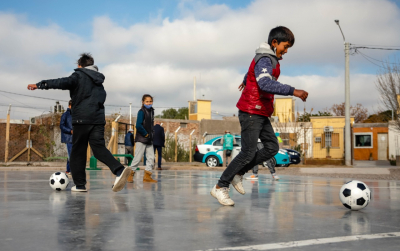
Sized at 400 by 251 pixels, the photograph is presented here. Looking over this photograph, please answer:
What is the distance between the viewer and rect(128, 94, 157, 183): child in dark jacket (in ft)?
30.3

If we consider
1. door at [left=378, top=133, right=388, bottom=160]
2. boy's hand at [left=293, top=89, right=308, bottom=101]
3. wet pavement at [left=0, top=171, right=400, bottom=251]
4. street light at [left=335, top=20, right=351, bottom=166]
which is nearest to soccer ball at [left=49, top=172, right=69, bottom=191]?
wet pavement at [left=0, top=171, right=400, bottom=251]

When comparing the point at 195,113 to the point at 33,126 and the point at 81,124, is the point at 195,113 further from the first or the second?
the point at 81,124

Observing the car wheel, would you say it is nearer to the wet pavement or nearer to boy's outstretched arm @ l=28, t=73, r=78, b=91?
the wet pavement

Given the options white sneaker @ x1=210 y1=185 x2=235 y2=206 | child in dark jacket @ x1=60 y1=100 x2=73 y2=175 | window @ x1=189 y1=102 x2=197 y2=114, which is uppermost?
window @ x1=189 y1=102 x2=197 y2=114

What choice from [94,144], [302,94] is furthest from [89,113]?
[302,94]

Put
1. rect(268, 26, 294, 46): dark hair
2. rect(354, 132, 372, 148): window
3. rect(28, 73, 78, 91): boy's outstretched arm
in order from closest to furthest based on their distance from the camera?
rect(268, 26, 294, 46): dark hair → rect(28, 73, 78, 91): boy's outstretched arm → rect(354, 132, 372, 148): window

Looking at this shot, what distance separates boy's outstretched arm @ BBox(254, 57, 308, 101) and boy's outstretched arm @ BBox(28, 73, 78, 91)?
8.74 feet

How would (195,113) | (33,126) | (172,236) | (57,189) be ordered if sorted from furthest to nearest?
(195,113) < (33,126) < (57,189) < (172,236)

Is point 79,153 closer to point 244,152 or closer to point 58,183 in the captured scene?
point 58,183

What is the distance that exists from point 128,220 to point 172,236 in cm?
88

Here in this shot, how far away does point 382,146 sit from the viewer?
39.0 m

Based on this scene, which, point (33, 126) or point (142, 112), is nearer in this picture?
point (142, 112)

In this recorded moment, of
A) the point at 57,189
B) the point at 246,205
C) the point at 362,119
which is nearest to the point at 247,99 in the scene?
the point at 246,205

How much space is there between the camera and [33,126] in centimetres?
2291
